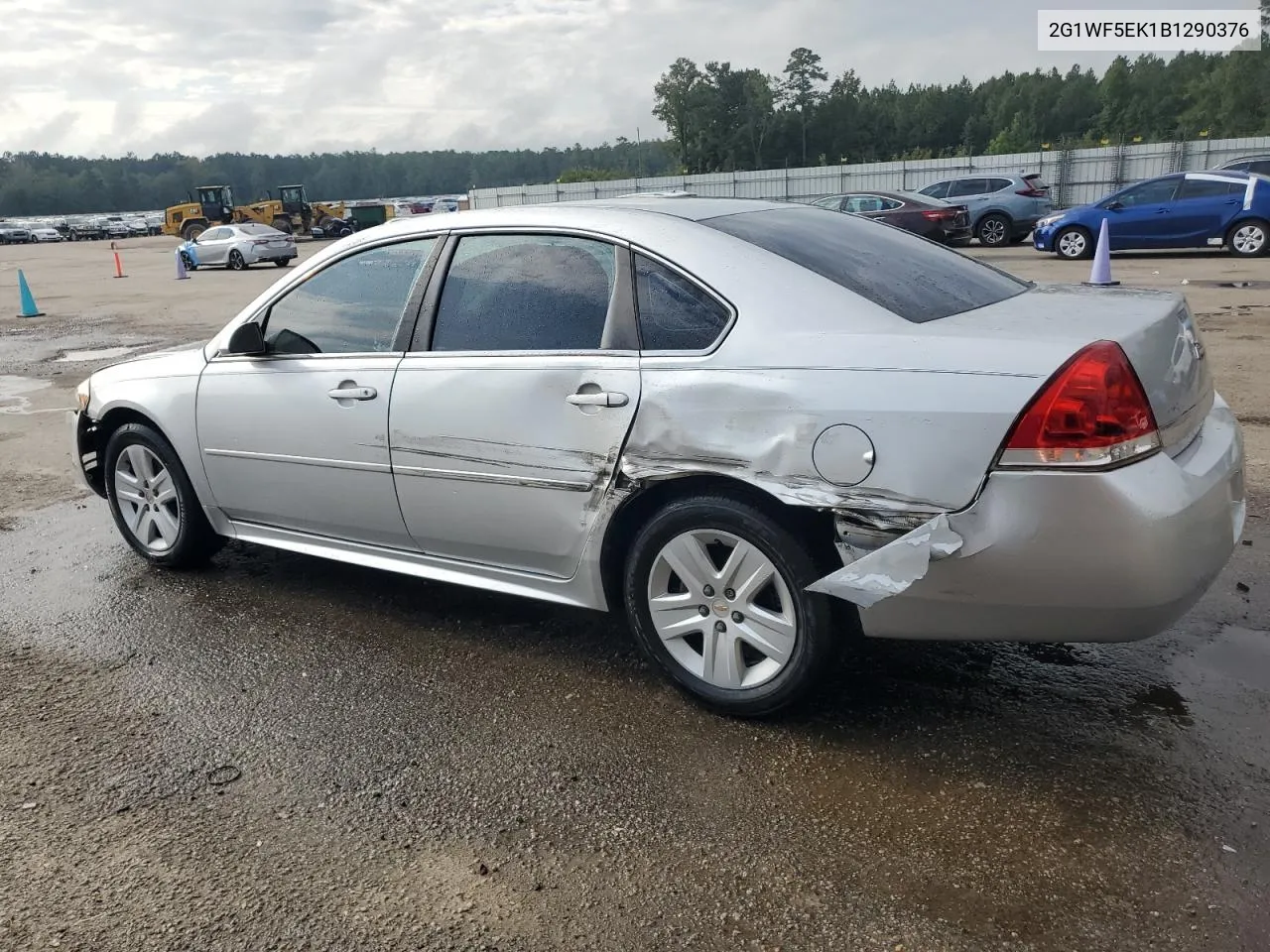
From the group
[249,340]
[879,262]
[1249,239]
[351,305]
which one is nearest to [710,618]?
[879,262]

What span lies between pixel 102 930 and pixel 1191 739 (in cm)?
293

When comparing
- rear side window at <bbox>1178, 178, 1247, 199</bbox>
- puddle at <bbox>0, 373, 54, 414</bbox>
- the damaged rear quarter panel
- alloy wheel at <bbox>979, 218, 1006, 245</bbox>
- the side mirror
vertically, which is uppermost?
the side mirror

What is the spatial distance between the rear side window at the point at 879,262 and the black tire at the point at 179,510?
106 inches

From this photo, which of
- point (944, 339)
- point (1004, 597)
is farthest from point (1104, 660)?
point (944, 339)

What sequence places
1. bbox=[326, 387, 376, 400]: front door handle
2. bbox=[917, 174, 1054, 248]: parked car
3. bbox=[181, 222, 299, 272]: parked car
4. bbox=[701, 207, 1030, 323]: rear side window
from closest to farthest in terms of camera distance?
bbox=[701, 207, 1030, 323]: rear side window → bbox=[326, 387, 376, 400]: front door handle → bbox=[917, 174, 1054, 248]: parked car → bbox=[181, 222, 299, 272]: parked car

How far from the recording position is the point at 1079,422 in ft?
8.59

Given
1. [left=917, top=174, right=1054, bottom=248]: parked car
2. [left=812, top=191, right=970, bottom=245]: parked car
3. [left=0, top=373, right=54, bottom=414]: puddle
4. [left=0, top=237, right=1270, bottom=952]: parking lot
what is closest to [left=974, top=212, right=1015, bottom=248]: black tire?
[left=917, top=174, right=1054, bottom=248]: parked car

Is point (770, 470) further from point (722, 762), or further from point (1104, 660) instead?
point (1104, 660)

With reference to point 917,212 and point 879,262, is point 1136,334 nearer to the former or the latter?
point 879,262

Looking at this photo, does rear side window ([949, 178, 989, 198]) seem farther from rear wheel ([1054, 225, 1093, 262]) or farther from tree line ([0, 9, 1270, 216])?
tree line ([0, 9, 1270, 216])

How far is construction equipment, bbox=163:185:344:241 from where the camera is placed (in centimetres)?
4253

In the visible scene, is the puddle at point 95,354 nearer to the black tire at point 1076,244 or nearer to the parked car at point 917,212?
the parked car at point 917,212

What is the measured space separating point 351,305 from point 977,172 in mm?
34706

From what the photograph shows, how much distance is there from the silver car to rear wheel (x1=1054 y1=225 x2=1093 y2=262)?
15.9 m
